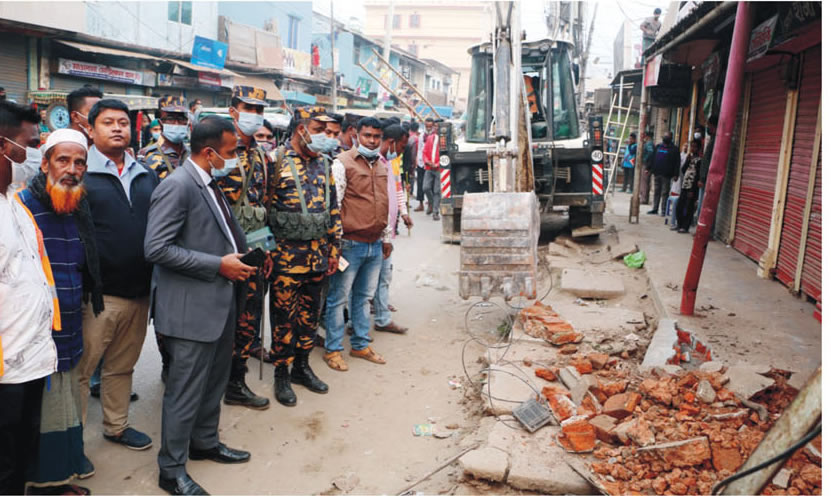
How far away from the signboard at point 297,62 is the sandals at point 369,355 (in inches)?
869

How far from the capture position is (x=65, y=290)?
2801 millimetres

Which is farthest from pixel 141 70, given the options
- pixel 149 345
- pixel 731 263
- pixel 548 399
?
pixel 548 399

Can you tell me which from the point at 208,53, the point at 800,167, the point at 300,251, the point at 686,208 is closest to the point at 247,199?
the point at 300,251

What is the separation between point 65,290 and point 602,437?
8.88 feet

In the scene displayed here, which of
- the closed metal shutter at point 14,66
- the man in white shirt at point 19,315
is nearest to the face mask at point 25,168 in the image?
the man in white shirt at point 19,315

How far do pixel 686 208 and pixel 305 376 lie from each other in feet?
24.6

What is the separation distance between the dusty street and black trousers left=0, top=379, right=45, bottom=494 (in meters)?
0.63

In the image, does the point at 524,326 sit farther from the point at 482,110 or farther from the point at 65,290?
the point at 482,110

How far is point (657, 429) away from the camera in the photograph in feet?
10.7

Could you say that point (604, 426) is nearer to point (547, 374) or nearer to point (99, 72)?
point (547, 374)

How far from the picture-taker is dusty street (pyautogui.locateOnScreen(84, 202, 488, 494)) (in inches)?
128

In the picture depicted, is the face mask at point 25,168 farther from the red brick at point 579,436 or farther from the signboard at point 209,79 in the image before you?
the signboard at point 209,79

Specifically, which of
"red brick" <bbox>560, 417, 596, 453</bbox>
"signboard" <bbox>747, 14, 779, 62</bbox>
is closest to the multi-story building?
"signboard" <bbox>747, 14, 779, 62</bbox>

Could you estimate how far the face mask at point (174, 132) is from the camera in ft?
13.2
